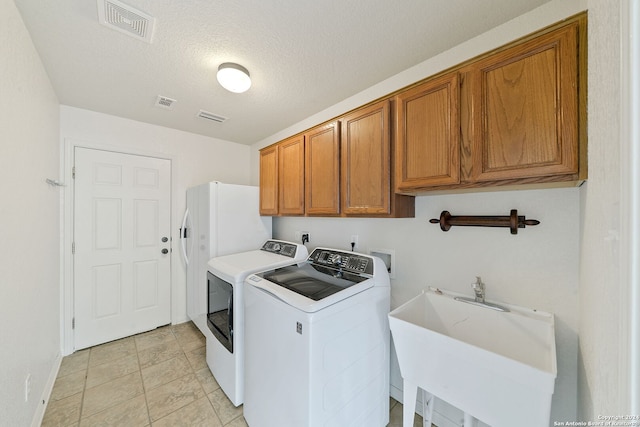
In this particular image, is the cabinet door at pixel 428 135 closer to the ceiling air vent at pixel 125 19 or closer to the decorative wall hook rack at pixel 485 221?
the decorative wall hook rack at pixel 485 221

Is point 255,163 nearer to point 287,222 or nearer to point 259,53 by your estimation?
point 287,222

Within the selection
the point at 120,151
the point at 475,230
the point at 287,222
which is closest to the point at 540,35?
the point at 475,230

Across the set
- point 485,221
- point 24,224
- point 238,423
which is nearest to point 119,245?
point 24,224

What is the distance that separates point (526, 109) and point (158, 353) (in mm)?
3403

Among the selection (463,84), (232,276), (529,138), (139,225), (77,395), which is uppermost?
(463,84)

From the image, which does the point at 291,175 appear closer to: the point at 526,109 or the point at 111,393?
the point at 526,109

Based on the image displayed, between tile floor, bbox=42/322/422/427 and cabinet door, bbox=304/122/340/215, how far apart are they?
1631 millimetres

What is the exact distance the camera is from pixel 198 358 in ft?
7.38

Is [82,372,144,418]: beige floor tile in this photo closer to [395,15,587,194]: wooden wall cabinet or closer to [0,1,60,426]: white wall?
[0,1,60,426]: white wall

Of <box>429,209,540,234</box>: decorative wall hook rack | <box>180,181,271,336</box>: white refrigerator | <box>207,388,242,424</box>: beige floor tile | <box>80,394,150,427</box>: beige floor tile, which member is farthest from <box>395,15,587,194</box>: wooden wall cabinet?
<box>80,394,150,427</box>: beige floor tile

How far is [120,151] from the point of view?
8.36 ft

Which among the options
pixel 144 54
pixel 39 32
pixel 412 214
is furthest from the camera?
pixel 412 214

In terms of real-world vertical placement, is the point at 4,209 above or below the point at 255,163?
below

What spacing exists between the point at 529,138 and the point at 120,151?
350cm
